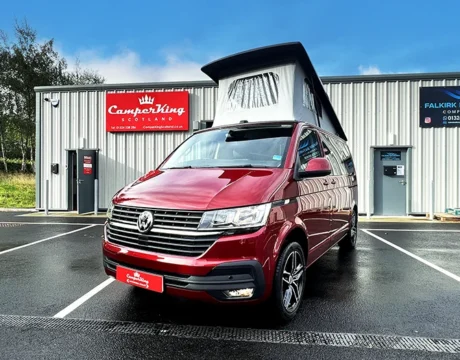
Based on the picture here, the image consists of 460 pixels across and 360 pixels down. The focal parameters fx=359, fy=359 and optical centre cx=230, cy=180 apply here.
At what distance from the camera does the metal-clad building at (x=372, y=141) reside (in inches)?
460

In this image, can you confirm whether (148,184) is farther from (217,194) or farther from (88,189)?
(88,189)

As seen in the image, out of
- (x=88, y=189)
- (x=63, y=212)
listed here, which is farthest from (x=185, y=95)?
(x=63, y=212)

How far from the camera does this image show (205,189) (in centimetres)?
315

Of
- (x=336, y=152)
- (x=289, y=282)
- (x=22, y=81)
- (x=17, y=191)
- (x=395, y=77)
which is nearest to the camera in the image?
(x=289, y=282)

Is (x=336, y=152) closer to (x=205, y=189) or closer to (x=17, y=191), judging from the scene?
(x=205, y=189)

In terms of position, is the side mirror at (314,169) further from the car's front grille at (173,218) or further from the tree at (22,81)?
the tree at (22,81)

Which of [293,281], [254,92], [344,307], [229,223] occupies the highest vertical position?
[254,92]

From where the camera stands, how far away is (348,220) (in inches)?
233

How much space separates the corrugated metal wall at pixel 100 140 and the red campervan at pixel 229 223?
29.4 ft

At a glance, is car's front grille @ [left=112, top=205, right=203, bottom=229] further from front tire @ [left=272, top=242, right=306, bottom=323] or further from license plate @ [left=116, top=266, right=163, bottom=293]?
front tire @ [left=272, top=242, right=306, bottom=323]

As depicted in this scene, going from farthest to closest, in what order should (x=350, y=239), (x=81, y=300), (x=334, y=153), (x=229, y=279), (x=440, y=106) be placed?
(x=440, y=106) → (x=350, y=239) → (x=334, y=153) → (x=81, y=300) → (x=229, y=279)

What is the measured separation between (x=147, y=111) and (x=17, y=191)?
11.4 metres

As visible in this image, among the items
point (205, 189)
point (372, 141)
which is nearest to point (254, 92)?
point (205, 189)

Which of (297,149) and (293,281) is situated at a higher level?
(297,149)
